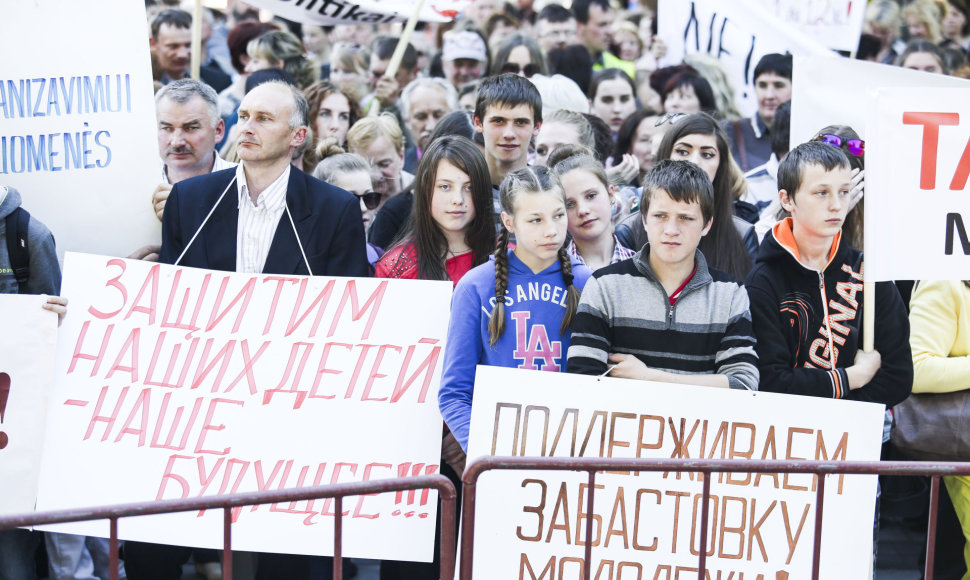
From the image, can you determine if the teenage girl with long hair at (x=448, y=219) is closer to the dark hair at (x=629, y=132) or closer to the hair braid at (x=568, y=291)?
the hair braid at (x=568, y=291)

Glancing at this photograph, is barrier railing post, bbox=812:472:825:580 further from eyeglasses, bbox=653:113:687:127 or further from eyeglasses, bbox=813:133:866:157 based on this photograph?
eyeglasses, bbox=653:113:687:127

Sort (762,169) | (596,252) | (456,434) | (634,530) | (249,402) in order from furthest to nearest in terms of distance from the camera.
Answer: (762,169)
(596,252)
(249,402)
(456,434)
(634,530)

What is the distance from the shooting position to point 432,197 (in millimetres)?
4566

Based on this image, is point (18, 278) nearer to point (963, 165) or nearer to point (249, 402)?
point (249, 402)

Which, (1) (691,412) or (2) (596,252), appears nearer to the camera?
(1) (691,412)

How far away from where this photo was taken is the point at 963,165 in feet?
13.1

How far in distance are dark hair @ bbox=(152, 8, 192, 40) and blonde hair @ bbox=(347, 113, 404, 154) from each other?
2.49 m

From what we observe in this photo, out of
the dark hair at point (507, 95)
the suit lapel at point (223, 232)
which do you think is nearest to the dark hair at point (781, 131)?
the dark hair at point (507, 95)

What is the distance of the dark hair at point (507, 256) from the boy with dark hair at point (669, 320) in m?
0.15

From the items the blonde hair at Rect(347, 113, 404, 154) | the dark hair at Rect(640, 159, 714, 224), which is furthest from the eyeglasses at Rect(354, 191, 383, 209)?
the dark hair at Rect(640, 159, 714, 224)

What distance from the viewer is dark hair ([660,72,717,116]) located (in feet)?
25.3

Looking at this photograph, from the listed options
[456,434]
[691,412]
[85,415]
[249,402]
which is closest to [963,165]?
[691,412]

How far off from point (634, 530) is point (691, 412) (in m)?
0.42

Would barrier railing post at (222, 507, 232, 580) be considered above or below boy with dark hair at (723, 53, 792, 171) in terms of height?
below
